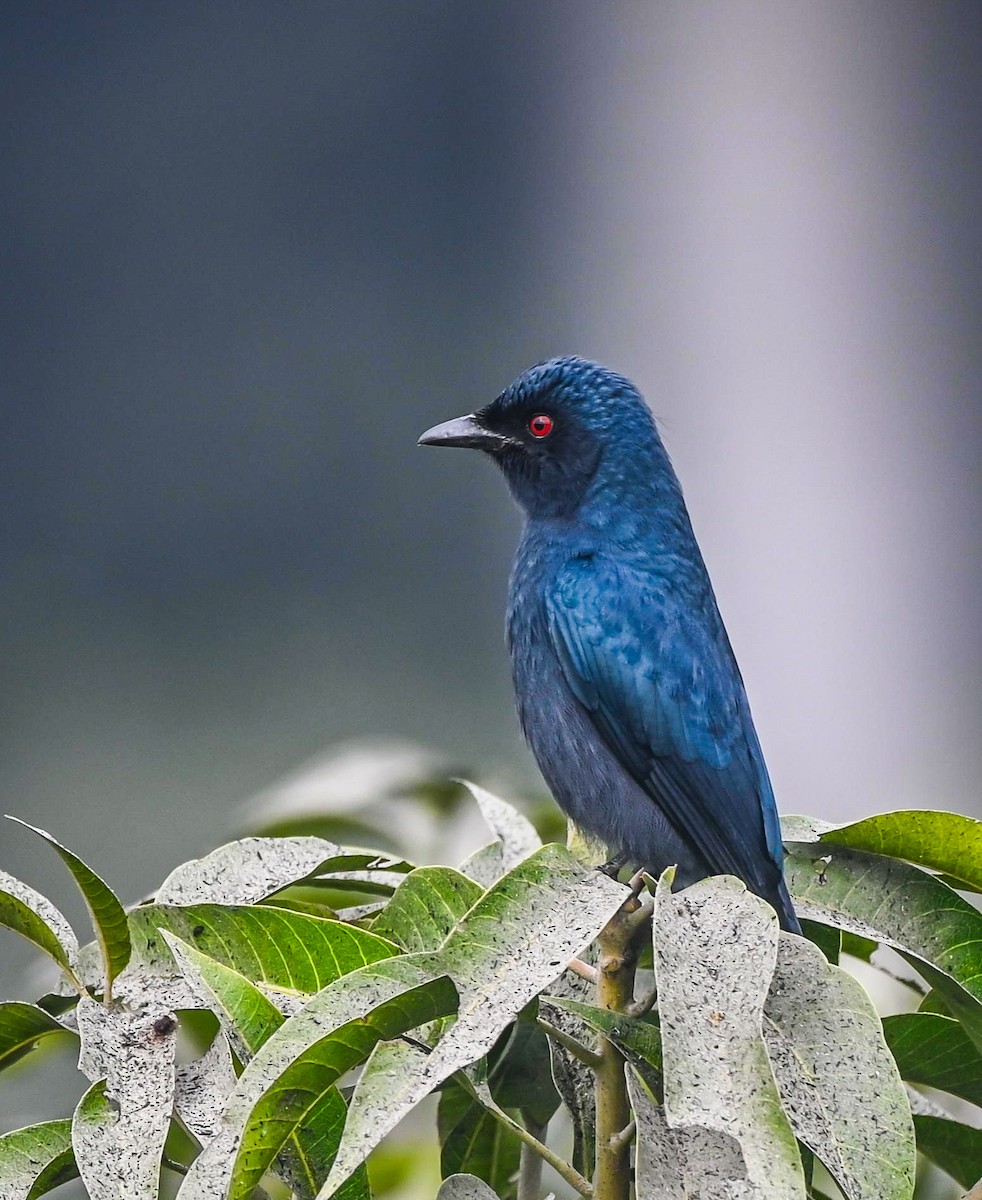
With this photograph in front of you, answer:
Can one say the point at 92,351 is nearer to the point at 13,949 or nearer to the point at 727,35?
the point at 13,949

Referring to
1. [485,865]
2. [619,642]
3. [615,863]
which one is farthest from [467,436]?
[485,865]

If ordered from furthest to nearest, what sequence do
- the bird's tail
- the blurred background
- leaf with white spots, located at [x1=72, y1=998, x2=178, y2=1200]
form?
the blurred background → the bird's tail → leaf with white spots, located at [x1=72, y1=998, x2=178, y2=1200]

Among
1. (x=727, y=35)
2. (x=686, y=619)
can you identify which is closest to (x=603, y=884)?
(x=686, y=619)

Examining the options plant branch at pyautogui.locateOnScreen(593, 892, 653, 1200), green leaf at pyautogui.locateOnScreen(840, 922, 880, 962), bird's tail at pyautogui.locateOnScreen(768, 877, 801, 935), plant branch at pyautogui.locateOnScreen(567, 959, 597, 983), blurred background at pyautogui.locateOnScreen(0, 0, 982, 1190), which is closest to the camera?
plant branch at pyautogui.locateOnScreen(593, 892, 653, 1200)

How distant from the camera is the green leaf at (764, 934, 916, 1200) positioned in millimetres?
921

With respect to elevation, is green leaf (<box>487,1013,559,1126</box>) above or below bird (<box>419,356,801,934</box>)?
below

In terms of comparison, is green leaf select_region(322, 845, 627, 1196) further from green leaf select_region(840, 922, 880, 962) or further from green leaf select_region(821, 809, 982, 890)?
green leaf select_region(840, 922, 880, 962)

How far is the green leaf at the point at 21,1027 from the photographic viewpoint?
1124mm

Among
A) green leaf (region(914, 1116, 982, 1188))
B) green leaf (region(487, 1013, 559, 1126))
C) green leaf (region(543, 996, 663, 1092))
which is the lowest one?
green leaf (region(914, 1116, 982, 1188))

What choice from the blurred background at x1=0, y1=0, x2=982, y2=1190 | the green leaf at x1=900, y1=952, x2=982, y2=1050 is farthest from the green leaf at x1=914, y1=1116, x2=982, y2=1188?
the blurred background at x1=0, y1=0, x2=982, y2=1190

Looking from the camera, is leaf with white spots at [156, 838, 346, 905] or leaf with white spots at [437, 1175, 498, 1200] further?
leaf with white spots at [156, 838, 346, 905]

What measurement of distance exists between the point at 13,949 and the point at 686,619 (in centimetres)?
304

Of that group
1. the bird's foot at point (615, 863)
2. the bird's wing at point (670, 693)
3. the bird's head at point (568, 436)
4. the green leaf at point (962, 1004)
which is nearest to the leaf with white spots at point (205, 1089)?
the green leaf at point (962, 1004)

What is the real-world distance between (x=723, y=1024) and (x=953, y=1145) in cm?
55
